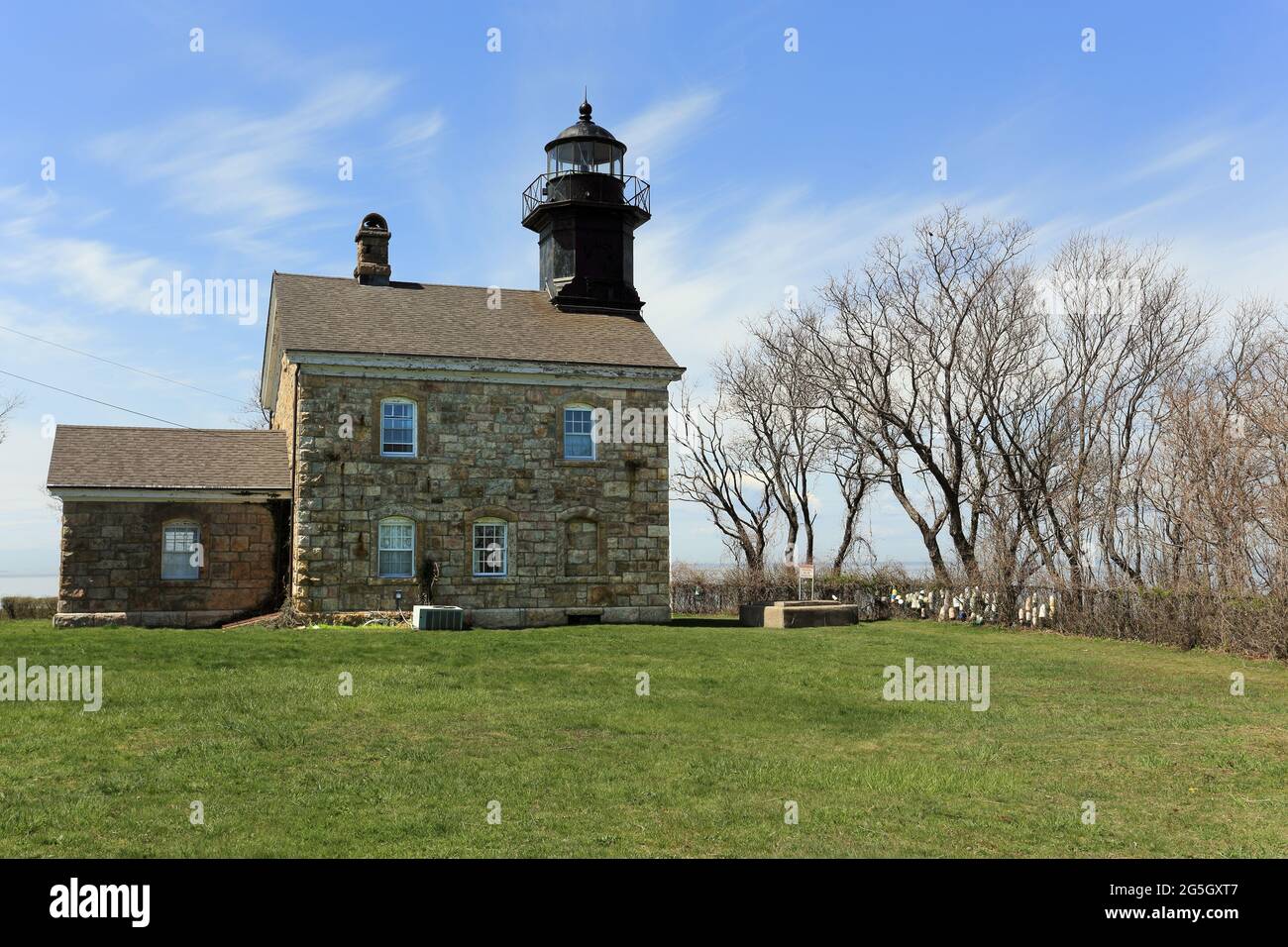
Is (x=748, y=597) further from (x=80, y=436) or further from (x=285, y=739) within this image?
(x=285, y=739)

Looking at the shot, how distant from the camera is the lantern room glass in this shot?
104 feet

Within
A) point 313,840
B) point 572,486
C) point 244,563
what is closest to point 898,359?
point 572,486

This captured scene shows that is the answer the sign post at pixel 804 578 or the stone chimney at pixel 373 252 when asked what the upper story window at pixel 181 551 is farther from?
the sign post at pixel 804 578

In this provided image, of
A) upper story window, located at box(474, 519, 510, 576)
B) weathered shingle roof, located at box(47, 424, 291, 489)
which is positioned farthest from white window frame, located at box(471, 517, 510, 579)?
weathered shingle roof, located at box(47, 424, 291, 489)

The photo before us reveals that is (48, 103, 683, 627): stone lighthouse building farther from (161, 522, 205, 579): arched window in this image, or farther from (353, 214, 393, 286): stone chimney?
(353, 214, 393, 286): stone chimney

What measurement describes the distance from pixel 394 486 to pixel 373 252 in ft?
27.9

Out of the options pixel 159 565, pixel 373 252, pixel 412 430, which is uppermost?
pixel 373 252

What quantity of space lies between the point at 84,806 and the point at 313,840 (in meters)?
2.11

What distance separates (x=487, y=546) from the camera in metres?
25.5

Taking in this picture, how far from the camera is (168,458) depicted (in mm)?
25391

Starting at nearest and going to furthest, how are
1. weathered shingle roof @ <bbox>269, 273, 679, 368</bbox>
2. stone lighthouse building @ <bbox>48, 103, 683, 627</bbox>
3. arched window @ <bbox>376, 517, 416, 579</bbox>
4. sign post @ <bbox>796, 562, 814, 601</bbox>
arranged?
stone lighthouse building @ <bbox>48, 103, 683, 627</bbox> → arched window @ <bbox>376, 517, 416, 579</bbox> → weathered shingle roof @ <bbox>269, 273, 679, 368</bbox> → sign post @ <bbox>796, 562, 814, 601</bbox>

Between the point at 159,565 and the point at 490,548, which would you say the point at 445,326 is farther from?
the point at 159,565

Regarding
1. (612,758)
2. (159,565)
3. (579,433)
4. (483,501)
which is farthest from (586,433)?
(612,758)

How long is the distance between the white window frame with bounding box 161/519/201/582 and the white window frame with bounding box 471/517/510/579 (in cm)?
619
